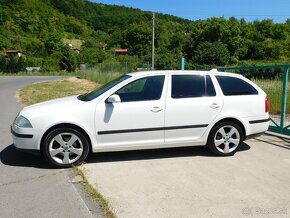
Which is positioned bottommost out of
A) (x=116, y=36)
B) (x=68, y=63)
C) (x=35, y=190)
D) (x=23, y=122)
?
(x=35, y=190)

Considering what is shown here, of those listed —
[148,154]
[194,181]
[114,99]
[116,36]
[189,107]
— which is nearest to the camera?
[194,181]

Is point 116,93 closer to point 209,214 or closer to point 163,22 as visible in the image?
point 209,214

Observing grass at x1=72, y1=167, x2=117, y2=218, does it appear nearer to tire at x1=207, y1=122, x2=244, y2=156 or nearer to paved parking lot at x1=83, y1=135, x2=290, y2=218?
paved parking lot at x1=83, y1=135, x2=290, y2=218

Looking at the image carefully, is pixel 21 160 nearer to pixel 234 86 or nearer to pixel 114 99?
pixel 114 99

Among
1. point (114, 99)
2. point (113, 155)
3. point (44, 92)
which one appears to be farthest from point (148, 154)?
point (44, 92)

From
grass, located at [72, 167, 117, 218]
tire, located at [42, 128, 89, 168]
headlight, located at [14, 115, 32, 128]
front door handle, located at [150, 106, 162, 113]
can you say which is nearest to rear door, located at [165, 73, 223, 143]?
front door handle, located at [150, 106, 162, 113]

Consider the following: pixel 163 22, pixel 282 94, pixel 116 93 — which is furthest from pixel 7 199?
pixel 163 22

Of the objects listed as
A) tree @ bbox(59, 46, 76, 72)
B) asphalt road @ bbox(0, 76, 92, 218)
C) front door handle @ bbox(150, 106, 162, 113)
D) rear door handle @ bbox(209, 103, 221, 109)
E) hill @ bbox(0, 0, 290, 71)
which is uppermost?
hill @ bbox(0, 0, 290, 71)

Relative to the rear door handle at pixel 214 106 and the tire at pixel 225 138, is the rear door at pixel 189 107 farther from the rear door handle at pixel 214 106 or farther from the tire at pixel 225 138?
the tire at pixel 225 138

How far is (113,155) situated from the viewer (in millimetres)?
6156

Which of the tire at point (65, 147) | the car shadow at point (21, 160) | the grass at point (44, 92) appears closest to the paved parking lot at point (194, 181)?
the tire at point (65, 147)

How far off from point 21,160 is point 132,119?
2.03 metres

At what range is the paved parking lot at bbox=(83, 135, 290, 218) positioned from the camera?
4.03 m

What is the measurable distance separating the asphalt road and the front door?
896 mm
